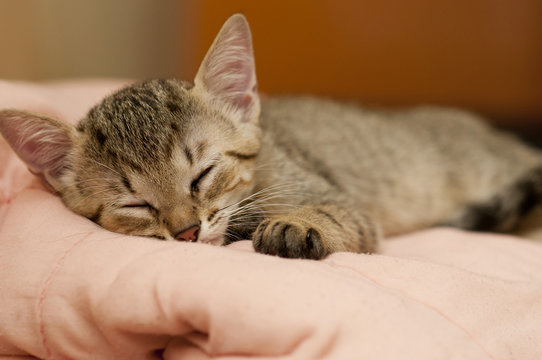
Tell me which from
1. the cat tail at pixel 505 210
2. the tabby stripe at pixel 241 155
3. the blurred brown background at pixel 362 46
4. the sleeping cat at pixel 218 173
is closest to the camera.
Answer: the sleeping cat at pixel 218 173

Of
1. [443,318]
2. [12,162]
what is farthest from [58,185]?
[443,318]

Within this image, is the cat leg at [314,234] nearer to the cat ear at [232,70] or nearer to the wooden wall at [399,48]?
the cat ear at [232,70]

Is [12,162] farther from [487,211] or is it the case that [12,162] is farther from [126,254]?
[487,211]

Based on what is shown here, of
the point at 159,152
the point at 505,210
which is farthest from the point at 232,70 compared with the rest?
the point at 505,210

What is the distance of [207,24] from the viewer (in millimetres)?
3123

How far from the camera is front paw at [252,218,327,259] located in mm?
996

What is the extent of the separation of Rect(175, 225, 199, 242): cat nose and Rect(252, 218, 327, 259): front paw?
0.14 meters

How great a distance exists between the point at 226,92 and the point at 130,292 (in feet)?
2.23

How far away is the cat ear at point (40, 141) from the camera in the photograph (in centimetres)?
116

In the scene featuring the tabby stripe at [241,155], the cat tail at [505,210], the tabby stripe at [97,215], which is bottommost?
the cat tail at [505,210]

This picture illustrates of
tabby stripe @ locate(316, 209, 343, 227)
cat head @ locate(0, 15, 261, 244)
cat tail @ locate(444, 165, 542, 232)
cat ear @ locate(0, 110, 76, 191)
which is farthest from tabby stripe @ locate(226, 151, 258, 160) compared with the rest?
cat tail @ locate(444, 165, 542, 232)

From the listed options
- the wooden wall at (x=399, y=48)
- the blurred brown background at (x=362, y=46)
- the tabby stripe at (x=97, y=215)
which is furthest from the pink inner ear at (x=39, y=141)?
the wooden wall at (x=399, y=48)

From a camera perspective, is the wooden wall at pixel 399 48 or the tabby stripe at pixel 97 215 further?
the wooden wall at pixel 399 48

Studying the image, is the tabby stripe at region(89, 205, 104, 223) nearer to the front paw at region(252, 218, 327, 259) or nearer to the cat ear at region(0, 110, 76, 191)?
the cat ear at region(0, 110, 76, 191)
